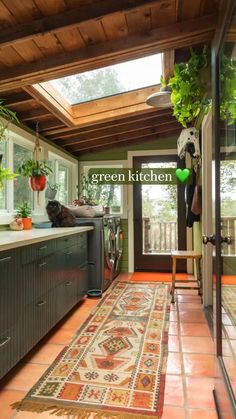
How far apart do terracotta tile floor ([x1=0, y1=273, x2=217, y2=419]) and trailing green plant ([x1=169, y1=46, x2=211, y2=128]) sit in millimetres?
1888

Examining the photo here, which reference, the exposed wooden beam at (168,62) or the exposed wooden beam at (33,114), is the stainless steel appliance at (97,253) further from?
the exposed wooden beam at (168,62)

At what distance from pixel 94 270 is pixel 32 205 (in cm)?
116

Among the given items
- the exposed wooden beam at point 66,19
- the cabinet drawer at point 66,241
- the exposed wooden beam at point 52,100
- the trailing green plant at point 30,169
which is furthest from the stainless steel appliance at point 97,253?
the exposed wooden beam at point 66,19

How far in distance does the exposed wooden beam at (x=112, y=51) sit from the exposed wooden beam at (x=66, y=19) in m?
0.38

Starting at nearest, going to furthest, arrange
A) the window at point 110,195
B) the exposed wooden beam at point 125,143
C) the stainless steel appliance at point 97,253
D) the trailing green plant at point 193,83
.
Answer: the trailing green plant at point 193,83
the stainless steel appliance at point 97,253
the exposed wooden beam at point 125,143
the window at point 110,195

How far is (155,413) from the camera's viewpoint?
1566 millimetres

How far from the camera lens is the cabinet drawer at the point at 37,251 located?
197 centimetres

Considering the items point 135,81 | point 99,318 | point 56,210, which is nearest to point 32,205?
point 56,210

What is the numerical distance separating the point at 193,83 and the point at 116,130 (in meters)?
2.58

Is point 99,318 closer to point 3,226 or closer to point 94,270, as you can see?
point 94,270

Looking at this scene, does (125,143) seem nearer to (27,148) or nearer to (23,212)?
(27,148)

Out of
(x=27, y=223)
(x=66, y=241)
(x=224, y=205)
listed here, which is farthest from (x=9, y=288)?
(x=27, y=223)

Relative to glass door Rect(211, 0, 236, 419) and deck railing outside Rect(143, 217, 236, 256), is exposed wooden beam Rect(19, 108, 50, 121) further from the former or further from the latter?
deck railing outside Rect(143, 217, 236, 256)

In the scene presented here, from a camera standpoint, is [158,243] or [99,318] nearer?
[99,318]
